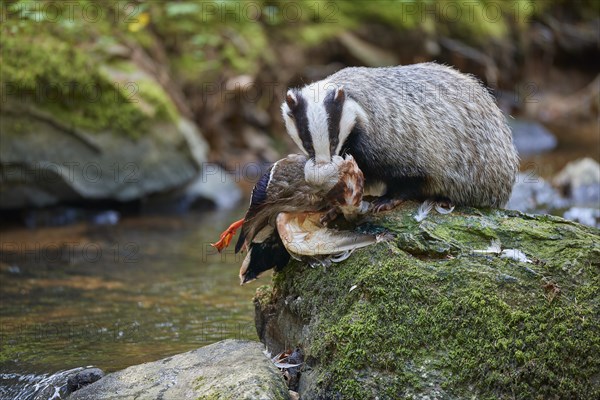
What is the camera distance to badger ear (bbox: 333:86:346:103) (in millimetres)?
3951

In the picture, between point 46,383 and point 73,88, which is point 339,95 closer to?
point 46,383

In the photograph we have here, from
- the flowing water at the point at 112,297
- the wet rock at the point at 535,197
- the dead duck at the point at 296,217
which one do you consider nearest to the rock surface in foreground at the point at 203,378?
Result: the dead duck at the point at 296,217

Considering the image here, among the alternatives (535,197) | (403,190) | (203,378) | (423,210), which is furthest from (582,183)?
(203,378)

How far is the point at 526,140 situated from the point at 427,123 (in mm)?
10636

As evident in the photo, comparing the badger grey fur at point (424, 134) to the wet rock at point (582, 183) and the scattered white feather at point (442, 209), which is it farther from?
the wet rock at point (582, 183)

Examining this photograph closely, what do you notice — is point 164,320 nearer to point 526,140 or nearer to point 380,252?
point 380,252

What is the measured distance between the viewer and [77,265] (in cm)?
729

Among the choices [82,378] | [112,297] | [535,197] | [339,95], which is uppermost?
[339,95]

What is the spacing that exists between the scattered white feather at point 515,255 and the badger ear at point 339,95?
3.75 feet

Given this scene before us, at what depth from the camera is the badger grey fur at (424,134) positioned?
434 centimetres

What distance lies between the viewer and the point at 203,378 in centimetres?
367

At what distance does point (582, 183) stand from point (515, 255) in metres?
6.34

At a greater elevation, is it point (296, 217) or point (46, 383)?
point (296, 217)

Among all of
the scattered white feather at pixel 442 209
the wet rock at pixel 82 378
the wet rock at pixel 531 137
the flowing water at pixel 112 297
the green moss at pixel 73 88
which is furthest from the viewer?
the wet rock at pixel 531 137
